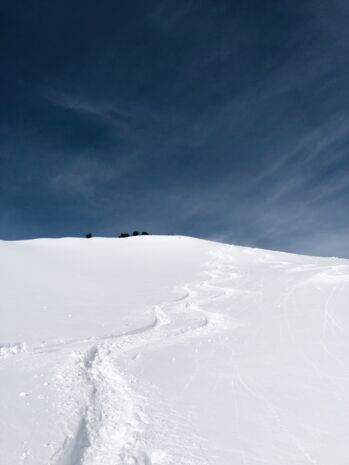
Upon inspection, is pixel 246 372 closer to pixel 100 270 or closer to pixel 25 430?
pixel 25 430

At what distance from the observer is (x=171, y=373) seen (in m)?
4.29

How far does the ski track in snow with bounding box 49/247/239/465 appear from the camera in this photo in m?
2.63

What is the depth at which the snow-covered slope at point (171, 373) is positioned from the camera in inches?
110

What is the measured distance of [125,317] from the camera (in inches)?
269

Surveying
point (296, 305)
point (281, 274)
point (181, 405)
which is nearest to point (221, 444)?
point (181, 405)

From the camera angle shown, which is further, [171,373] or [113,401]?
[171,373]

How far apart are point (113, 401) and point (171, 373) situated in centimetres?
105

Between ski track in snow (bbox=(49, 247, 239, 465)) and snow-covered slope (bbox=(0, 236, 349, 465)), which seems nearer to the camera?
ski track in snow (bbox=(49, 247, 239, 465))

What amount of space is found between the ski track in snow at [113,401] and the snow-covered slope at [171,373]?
14 millimetres

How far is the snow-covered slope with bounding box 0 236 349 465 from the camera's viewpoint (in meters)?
2.79

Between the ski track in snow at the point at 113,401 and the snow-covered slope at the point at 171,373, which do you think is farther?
the snow-covered slope at the point at 171,373

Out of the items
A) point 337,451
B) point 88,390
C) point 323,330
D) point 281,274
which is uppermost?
point 281,274

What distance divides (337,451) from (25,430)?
2.54m

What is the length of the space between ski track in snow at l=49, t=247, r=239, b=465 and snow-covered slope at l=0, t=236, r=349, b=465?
0.05 ft
